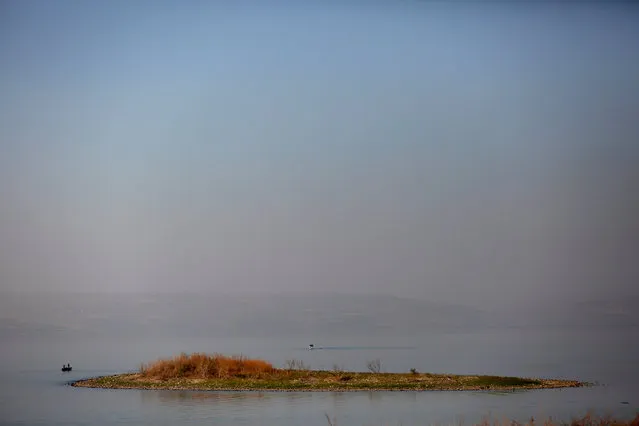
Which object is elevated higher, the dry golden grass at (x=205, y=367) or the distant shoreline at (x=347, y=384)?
the dry golden grass at (x=205, y=367)

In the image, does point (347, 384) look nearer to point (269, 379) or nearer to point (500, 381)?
point (269, 379)

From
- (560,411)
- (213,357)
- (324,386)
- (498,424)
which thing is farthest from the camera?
(213,357)

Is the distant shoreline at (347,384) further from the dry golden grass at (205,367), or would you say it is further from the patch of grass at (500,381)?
the dry golden grass at (205,367)

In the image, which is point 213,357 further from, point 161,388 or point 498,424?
point 498,424

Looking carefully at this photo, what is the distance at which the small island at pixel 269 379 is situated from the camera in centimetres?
3284

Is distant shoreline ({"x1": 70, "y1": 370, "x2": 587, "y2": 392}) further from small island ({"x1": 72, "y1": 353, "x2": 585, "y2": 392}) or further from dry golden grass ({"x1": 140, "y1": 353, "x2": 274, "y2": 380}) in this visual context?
dry golden grass ({"x1": 140, "y1": 353, "x2": 274, "y2": 380})

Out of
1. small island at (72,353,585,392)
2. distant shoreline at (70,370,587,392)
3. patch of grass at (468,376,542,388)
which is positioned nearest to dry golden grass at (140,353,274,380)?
small island at (72,353,585,392)

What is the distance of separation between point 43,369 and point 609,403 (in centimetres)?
2841

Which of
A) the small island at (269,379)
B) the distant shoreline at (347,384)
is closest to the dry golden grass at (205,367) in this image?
the small island at (269,379)

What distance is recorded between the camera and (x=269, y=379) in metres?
34.5

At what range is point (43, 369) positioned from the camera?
47.0 meters

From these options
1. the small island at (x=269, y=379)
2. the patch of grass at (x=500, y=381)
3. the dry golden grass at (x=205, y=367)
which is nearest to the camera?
the small island at (x=269, y=379)

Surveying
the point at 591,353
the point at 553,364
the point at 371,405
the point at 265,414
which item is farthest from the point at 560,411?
the point at 591,353

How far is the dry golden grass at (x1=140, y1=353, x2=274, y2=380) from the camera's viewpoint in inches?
1373
